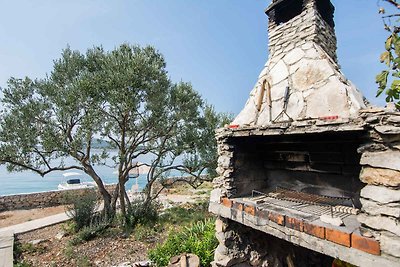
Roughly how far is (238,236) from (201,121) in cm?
583

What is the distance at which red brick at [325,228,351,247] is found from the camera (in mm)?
2371

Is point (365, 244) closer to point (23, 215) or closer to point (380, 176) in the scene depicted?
point (380, 176)

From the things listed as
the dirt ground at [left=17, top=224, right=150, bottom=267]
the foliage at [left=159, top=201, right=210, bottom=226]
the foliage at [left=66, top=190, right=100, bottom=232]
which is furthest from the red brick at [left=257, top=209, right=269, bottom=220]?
the foliage at [left=66, top=190, right=100, bottom=232]

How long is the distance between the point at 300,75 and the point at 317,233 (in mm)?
2544

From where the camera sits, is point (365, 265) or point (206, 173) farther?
point (206, 173)

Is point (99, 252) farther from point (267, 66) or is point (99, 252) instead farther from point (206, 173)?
point (267, 66)

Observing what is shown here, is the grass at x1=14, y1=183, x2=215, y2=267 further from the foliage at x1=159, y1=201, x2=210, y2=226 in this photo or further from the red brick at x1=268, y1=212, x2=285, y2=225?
the red brick at x1=268, y1=212, x2=285, y2=225

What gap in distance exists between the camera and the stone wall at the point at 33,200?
1245 centimetres

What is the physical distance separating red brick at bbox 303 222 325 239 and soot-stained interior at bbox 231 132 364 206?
112cm

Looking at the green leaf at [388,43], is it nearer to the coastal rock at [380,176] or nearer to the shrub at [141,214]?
the coastal rock at [380,176]

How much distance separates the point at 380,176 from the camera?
2182mm

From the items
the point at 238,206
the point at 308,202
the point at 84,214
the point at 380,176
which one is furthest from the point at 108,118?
the point at 380,176

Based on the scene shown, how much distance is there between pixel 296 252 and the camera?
15.6ft

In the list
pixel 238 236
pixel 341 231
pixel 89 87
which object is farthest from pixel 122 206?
pixel 341 231
